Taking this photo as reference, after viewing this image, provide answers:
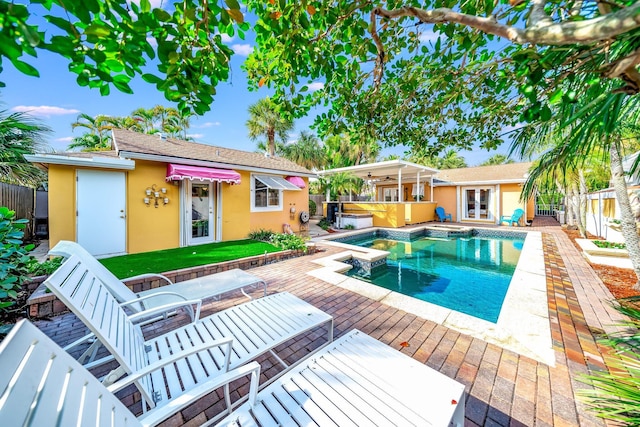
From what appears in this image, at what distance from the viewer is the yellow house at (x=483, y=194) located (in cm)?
2339

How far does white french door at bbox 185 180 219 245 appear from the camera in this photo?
38.7 feet

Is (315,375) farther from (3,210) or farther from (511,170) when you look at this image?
(511,170)

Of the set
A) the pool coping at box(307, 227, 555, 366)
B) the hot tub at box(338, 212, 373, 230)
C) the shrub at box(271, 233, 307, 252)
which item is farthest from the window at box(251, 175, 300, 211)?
the pool coping at box(307, 227, 555, 366)

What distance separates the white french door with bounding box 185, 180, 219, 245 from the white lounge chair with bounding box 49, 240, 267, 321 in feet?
Result: 19.5

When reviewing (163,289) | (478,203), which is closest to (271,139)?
(478,203)

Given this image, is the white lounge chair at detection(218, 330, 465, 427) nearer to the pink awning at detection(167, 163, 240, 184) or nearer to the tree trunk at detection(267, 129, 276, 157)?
the pink awning at detection(167, 163, 240, 184)

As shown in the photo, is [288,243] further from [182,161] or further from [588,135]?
[588,135]

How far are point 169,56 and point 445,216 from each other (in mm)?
28647

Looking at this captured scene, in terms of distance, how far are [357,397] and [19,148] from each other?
20.1m

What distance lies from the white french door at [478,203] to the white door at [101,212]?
29.2m

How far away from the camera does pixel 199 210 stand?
12.4 m

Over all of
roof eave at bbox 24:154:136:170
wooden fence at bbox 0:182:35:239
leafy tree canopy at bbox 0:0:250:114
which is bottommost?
wooden fence at bbox 0:182:35:239

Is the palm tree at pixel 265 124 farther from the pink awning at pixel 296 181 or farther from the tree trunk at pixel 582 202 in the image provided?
the tree trunk at pixel 582 202

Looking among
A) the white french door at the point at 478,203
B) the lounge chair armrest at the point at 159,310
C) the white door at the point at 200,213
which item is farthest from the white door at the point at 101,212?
the white french door at the point at 478,203
